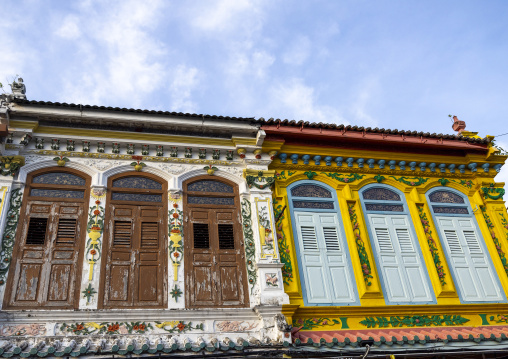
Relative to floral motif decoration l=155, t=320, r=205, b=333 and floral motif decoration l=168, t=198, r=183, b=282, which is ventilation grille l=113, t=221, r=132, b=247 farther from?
floral motif decoration l=155, t=320, r=205, b=333

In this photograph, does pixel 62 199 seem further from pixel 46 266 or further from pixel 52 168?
pixel 46 266

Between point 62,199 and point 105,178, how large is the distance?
870mm

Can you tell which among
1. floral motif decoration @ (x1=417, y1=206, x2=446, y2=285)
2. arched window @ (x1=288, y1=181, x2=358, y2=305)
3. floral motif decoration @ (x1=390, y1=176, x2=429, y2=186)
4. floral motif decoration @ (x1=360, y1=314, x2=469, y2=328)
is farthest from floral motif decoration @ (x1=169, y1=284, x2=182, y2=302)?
floral motif decoration @ (x1=390, y1=176, x2=429, y2=186)

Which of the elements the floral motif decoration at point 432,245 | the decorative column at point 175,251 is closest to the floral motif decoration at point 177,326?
the decorative column at point 175,251

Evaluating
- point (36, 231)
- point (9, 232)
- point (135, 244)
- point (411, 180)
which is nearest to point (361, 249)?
point (411, 180)

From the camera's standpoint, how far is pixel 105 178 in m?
9.55

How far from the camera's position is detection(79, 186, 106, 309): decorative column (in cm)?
823

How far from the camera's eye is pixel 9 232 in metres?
8.54

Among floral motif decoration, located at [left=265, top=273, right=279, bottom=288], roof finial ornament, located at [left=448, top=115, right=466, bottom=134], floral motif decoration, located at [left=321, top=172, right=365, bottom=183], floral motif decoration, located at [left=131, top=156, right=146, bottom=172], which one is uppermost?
roof finial ornament, located at [left=448, top=115, right=466, bottom=134]

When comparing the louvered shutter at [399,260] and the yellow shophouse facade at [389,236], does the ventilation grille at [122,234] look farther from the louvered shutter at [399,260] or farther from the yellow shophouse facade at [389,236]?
the louvered shutter at [399,260]

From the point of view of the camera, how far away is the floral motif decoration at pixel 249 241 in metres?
9.04

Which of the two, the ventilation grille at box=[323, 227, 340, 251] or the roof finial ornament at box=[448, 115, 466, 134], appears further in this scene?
the roof finial ornament at box=[448, 115, 466, 134]

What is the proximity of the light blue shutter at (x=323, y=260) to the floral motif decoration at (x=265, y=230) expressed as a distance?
0.68 meters

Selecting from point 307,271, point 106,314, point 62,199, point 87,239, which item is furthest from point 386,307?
point 62,199
